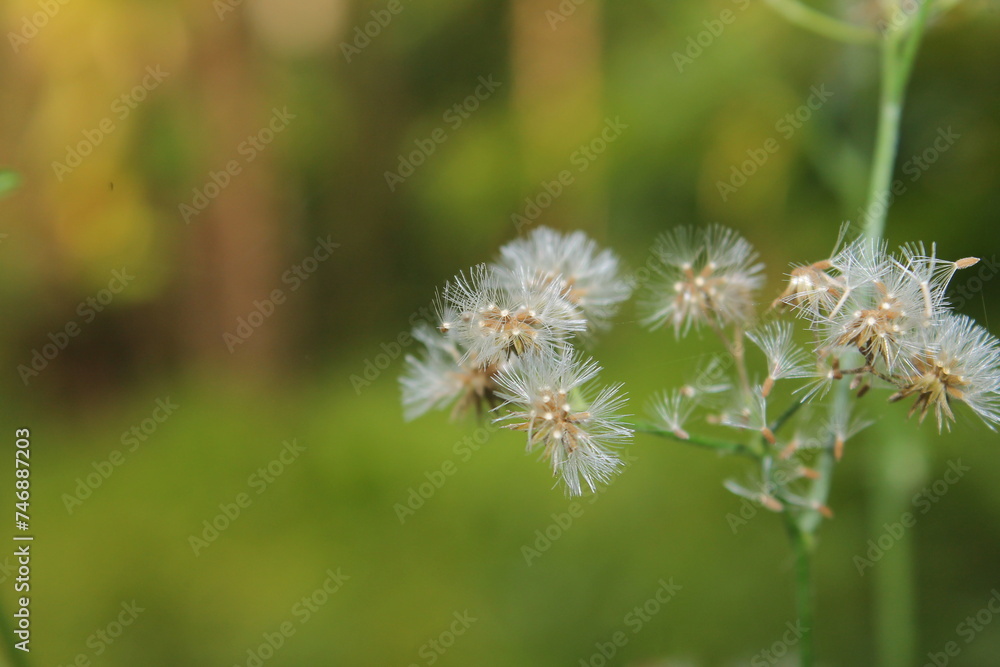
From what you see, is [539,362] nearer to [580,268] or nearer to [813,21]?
[580,268]

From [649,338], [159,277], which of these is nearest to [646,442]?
[649,338]

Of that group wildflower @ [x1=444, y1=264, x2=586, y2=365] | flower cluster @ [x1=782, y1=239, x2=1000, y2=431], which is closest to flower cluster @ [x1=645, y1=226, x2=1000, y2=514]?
flower cluster @ [x1=782, y1=239, x2=1000, y2=431]

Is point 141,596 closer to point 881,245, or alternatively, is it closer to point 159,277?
point 159,277

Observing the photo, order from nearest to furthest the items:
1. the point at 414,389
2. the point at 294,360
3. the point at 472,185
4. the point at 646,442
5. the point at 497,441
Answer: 1. the point at 414,389
2. the point at 646,442
3. the point at 497,441
4. the point at 472,185
5. the point at 294,360

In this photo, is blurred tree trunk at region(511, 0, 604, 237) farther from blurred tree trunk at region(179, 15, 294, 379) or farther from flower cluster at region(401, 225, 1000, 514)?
flower cluster at region(401, 225, 1000, 514)

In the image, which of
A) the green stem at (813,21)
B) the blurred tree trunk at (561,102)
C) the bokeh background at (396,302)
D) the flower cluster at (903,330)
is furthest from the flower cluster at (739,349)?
the blurred tree trunk at (561,102)

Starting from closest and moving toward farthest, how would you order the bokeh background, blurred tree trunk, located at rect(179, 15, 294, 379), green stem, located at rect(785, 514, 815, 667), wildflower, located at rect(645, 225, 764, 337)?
green stem, located at rect(785, 514, 815, 667) < wildflower, located at rect(645, 225, 764, 337) < the bokeh background < blurred tree trunk, located at rect(179, 15, 294, 379)
